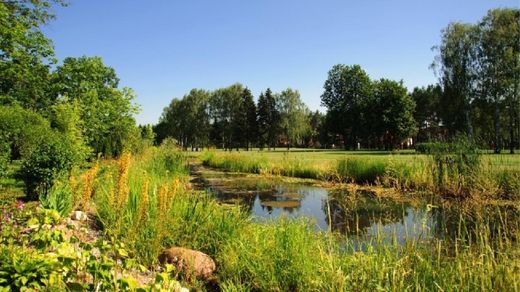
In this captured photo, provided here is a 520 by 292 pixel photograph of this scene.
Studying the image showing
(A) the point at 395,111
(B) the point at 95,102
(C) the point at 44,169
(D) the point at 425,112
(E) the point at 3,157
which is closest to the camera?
(C) the point at 44,169

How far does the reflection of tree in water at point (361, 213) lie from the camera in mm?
7509

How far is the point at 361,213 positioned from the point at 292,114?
52389 millimetres

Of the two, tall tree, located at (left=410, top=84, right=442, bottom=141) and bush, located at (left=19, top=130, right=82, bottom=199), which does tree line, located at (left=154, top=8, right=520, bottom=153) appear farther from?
bush, located at (left=19, top=130, right=82, bottom=199)

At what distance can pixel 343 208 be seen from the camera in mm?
9461

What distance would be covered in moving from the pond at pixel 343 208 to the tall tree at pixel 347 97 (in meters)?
34.5

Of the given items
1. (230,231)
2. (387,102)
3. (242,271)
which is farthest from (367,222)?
(387,102)

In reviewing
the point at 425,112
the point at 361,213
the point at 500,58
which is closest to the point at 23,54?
the point at 361,213

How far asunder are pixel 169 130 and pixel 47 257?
2879 inches

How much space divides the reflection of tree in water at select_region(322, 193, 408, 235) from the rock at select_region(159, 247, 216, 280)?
3234mm

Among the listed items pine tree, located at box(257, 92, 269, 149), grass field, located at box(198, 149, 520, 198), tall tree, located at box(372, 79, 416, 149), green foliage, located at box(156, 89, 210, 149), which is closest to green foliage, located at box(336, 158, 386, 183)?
grass field, located at box(198, 149, 520, 198)

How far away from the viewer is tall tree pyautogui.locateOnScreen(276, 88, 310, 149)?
6038cm

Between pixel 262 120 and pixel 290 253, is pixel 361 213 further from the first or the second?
pixel 262 120

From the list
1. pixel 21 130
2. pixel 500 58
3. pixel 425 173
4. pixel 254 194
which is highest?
pixel 500 58

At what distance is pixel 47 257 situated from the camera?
8.72ft
